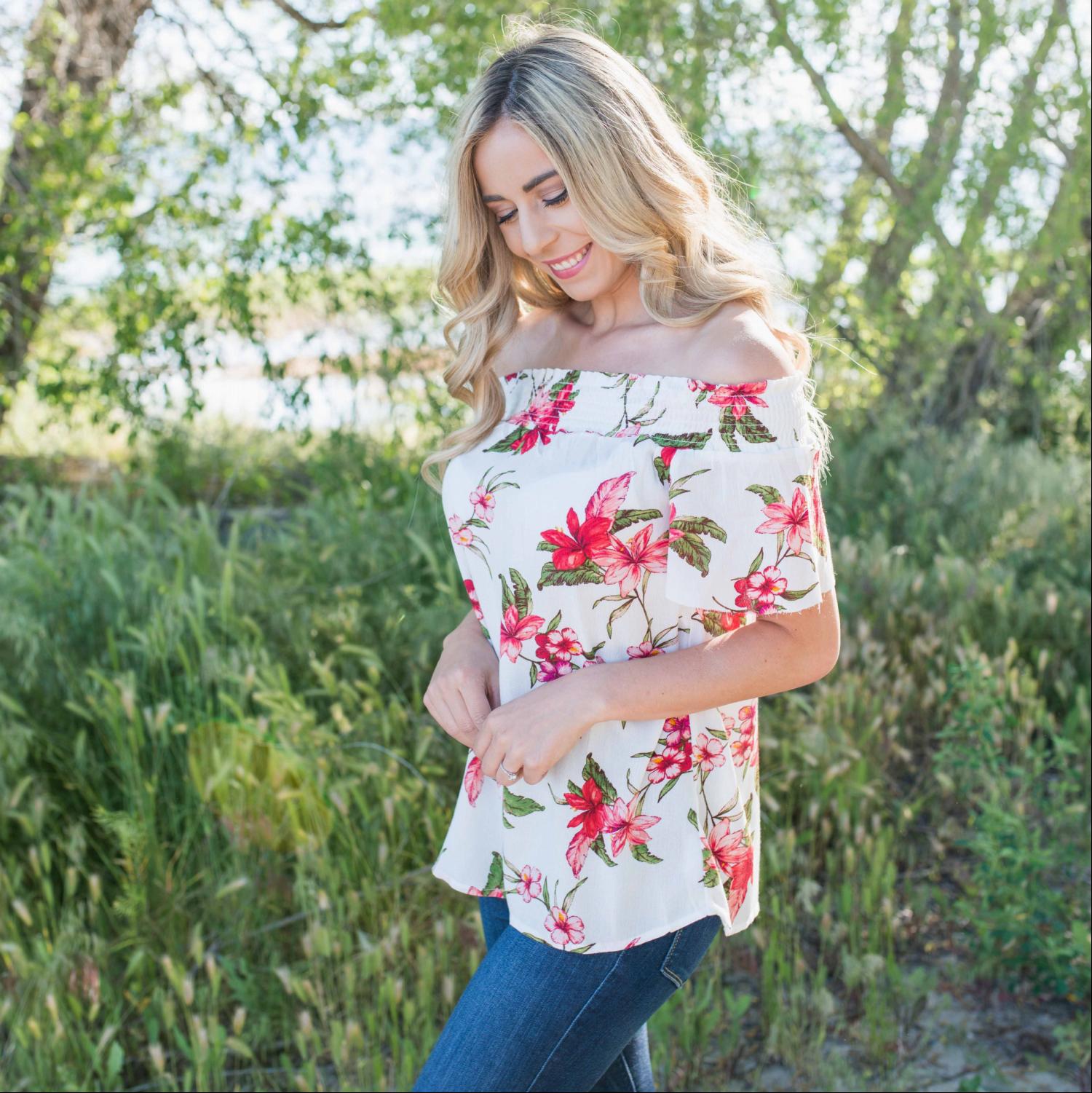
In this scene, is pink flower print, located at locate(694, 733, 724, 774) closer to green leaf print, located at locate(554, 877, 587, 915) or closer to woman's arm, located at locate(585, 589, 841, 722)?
woman's arm, located at locate(585, 589, 841, 722)

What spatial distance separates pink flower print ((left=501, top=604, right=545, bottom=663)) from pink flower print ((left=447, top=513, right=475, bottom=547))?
0.13 metres

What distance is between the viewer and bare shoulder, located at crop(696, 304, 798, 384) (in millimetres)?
1518

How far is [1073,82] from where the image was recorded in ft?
14.9

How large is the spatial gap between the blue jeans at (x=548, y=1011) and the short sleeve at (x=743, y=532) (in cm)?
46

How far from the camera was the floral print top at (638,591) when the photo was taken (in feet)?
4.87

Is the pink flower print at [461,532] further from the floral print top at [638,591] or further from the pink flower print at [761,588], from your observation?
the pink flower print at [761,588]

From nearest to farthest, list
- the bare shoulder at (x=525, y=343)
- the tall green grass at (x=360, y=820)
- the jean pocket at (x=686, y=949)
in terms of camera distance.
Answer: the jean pocket at (x=686, y=949)
the bare shoulder at (x=525, y=343)
the tall green grass at (x=360, y=820)

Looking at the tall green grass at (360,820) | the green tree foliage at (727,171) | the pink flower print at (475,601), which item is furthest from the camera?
the green tree foliage at (727,171)

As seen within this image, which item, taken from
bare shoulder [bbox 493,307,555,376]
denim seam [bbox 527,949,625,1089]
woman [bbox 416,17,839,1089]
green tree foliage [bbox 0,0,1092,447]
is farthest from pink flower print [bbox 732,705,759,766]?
green tree foliage [bbox 0,0,1092,447]

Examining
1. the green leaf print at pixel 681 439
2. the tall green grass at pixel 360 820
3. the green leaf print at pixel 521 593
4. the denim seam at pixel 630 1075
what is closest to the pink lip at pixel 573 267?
the green leaf print at pixel 681 439

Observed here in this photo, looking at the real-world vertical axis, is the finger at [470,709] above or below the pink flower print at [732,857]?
above

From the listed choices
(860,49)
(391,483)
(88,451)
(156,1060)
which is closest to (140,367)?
(391,483)

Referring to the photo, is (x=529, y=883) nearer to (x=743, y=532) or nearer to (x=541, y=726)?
(x=541, y=726)

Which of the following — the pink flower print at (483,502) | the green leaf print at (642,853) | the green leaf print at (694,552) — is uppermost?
the pink flower print at (483,502)
